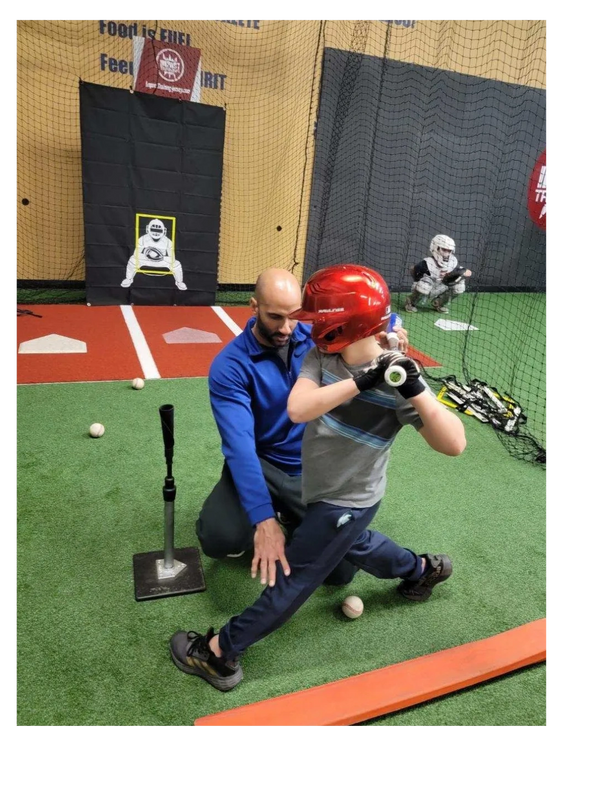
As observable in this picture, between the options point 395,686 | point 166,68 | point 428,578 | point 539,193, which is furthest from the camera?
point 539,193

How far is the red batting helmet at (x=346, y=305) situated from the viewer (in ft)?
5.10

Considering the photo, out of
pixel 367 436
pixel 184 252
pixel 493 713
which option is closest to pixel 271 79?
pixel 184 252

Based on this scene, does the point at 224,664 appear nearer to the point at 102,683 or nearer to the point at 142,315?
the point at 102,683

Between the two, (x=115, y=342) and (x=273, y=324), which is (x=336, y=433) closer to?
(x=273, y=324)

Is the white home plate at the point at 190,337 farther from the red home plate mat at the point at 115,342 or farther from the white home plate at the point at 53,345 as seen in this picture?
the white home plate at the point at 53,345

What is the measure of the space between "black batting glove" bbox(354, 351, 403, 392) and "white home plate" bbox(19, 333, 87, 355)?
4.57 m

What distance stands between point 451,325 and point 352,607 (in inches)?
244

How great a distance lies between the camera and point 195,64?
718 centimetres

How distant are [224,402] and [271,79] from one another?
6.99 m

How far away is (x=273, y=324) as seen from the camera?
7.37 feet

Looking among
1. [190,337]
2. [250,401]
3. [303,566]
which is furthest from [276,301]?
[190,337]

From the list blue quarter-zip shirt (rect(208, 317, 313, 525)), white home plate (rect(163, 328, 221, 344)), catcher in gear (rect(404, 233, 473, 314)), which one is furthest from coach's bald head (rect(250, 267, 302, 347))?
catcher in gear (rect(404, 233, 473, 314))

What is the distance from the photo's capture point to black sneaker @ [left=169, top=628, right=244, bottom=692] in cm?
202

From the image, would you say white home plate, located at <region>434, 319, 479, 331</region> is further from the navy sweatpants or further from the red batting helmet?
the red batting helmet
